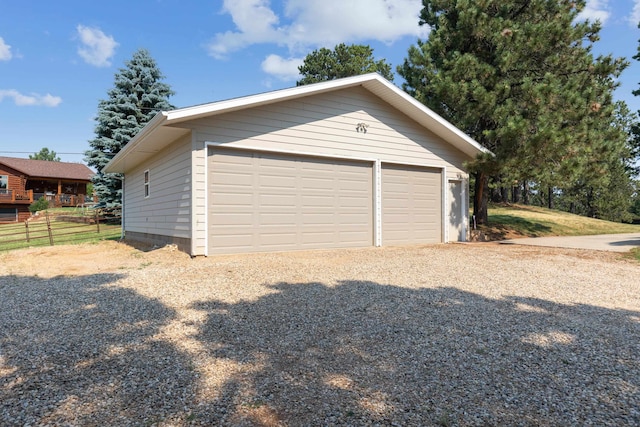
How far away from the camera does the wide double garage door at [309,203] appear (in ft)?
27.3

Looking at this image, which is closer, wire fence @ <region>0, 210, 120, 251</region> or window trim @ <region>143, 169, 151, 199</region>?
window trim @ <region>143, 169, 151, 199</region>

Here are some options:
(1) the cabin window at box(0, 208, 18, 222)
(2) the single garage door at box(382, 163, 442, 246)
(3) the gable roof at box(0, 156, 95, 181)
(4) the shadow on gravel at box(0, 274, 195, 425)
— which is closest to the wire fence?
(1) the cabin window at box(0, 208, 18, 222)

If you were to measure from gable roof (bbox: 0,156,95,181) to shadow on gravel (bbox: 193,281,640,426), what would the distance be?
37.3 m

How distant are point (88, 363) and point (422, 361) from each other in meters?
2.60

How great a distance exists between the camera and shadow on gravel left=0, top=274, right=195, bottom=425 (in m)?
2.14

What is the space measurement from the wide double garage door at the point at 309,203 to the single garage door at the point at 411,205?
30mm

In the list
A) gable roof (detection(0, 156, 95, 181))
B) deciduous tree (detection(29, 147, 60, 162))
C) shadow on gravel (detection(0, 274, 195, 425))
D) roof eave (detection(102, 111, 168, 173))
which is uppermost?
deciduous tree (detection(29, 147, 60, 162))

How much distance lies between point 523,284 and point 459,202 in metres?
7.06

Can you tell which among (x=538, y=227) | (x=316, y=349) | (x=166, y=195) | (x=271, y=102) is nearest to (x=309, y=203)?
(x=271, y=102)

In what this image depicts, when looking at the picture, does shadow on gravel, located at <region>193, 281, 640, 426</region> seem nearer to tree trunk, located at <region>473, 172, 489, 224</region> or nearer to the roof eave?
the roof eave

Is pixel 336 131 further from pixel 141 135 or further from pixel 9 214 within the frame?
pixel 9 214

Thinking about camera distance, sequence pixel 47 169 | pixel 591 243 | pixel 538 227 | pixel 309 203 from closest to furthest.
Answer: pixel 309 203 → pixel 591 243 → pixel 538 227 → pixel 47 169

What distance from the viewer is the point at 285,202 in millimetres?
9070

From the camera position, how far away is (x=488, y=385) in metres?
2.48
